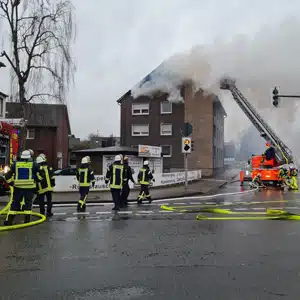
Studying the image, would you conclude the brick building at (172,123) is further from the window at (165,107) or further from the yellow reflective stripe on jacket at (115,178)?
the yellow reflective stripe on jacket at (115,178)

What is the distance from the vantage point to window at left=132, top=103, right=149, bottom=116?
3797cm

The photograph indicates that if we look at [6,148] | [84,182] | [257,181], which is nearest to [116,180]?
[84,182]

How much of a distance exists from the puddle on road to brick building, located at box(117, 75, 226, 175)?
102 feet

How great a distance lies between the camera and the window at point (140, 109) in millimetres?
37969

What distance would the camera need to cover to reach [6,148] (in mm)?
13477

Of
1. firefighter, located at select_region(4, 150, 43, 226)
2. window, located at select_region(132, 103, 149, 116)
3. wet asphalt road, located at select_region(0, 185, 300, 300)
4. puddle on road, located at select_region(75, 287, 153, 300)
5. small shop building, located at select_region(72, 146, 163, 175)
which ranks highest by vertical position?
window, located at select_region(132, 103, 149, 116)

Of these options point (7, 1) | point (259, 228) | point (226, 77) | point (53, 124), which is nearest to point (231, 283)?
point (259, 228)

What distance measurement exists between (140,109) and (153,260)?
33.3m

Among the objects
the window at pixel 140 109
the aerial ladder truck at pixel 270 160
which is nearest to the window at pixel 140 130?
the window at pixel 140 109

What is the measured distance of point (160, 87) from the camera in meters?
36.7

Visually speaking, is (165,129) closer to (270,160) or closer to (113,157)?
(113,157)

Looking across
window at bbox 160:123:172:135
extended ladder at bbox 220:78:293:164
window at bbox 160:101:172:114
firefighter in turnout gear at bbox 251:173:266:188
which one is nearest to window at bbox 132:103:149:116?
window at bbox 160:101:172:114

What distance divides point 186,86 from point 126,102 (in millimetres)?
6535

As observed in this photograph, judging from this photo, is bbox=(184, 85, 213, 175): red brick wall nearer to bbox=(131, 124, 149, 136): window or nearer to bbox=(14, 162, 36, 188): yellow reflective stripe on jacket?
bbox=(131, 124, 149, 136): window
